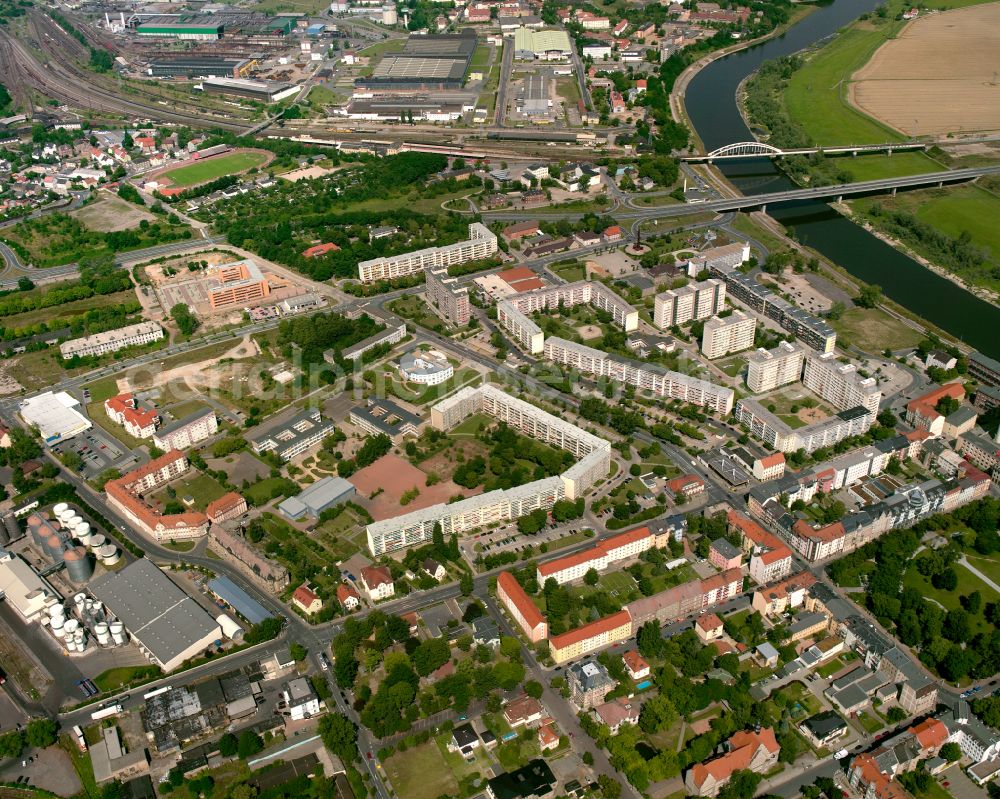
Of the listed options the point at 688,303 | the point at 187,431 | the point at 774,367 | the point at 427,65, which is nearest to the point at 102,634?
the point at 187,431

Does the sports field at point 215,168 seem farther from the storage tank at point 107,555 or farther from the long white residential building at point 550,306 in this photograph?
the storage tank at point 107,555

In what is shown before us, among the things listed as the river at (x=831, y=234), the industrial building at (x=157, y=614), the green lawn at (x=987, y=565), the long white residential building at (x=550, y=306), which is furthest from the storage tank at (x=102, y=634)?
the river at (x=831, y=234)

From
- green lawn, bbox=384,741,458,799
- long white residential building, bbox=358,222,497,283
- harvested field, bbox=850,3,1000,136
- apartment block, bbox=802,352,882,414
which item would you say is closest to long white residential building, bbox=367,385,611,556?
green lawn, bbox=384,741,458,799

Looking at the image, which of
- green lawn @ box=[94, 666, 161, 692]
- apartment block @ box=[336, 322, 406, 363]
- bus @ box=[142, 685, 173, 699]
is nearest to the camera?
bus @ box=[142, 685, 173, 699]

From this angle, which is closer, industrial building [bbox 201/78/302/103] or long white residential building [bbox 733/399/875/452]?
long white residential building [bbox 733/399/875/452]

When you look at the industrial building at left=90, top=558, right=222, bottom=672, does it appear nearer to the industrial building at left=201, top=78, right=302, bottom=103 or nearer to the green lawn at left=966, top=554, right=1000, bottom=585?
the green lawn at left=966, top=554, right=1000, bottom=585

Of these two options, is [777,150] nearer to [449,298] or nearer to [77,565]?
[449,298]

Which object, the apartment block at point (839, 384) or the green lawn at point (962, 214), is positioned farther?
the green lawn at point (962, 214)
